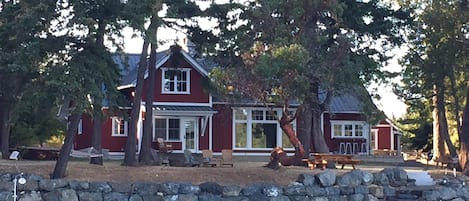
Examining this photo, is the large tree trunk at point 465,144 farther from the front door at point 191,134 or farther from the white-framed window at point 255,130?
the front door at point 191,134

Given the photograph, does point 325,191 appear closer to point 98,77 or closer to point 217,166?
point 217,166

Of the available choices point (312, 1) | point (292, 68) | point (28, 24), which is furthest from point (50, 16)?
point (312, 1)

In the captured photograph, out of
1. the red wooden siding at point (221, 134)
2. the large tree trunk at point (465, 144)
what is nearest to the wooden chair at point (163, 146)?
the red wooden siding at point (221, 134)

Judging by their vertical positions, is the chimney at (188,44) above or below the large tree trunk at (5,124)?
above

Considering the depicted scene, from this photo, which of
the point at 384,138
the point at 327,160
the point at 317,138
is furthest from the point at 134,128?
the point at 384,138

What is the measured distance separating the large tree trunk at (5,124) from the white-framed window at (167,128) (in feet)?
30.9

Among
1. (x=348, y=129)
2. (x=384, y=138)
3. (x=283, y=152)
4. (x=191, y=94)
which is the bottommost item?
(x=283, y=152)

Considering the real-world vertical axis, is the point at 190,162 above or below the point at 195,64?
below

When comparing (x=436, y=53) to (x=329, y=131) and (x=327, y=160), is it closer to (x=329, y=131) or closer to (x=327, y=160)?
(x=327, y=160)

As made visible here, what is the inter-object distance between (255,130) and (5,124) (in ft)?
45.7

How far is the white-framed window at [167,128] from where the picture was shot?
36062 mm

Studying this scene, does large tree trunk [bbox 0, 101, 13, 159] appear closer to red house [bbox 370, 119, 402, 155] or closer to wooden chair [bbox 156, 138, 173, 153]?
wooden chair [bbox 156, 138, 173, 153]

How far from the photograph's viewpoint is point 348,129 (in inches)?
1591

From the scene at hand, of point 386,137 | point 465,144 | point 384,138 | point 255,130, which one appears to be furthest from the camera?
point 384,138
